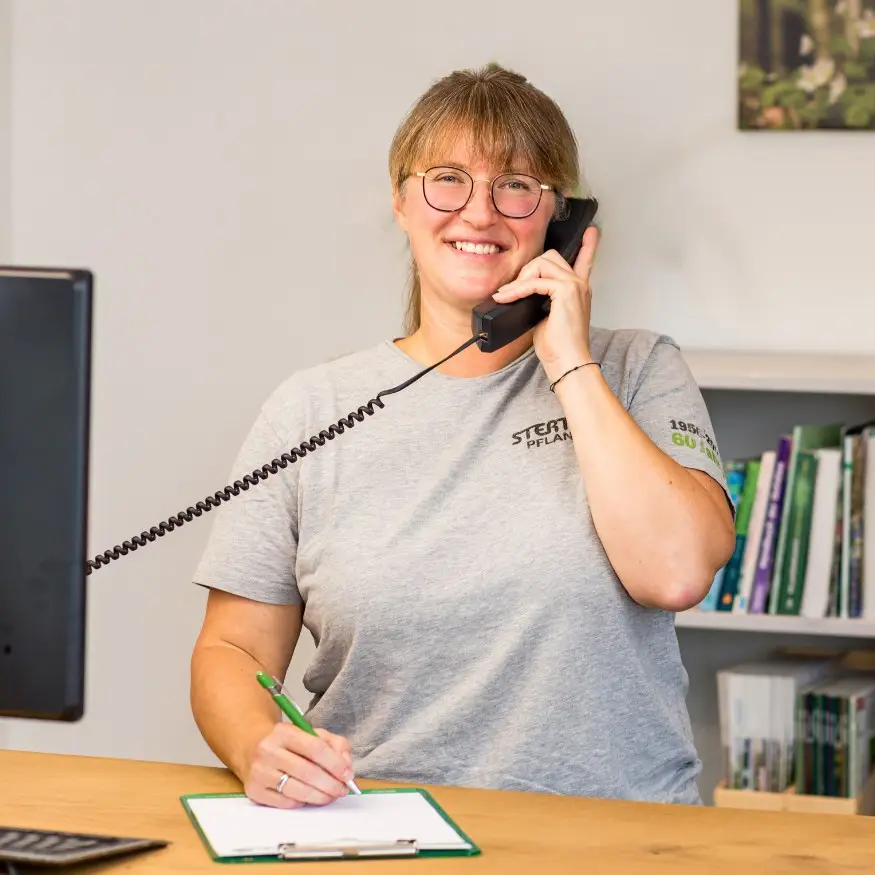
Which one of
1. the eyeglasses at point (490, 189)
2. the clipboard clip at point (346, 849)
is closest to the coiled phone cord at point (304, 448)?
the eyeglasses at point (490, 189)

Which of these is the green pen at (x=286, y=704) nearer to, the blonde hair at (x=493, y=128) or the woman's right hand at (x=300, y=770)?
the woman's right hand at (x=300, y=770)

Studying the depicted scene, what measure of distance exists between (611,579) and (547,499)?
0.40 ft

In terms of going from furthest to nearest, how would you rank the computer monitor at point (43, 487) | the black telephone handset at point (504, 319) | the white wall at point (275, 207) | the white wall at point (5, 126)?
the white wall at point (5, 126), the white wall at point (275, 207), the black telephone handset at point (504, 319), the computer monitor at point (43, 487)

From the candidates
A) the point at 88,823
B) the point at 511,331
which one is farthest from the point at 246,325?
the point at 88,823

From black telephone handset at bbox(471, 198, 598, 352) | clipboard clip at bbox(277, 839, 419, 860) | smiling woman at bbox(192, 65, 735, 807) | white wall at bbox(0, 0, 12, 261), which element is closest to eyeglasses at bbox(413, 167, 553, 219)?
smiling woman at bbox(192, 65, 735, 807)

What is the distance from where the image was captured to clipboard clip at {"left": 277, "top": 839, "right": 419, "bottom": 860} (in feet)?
3.45

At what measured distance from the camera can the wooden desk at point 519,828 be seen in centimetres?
103

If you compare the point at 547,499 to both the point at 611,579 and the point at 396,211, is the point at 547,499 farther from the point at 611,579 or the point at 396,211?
the point at 396,211

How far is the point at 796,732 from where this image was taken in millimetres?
2232

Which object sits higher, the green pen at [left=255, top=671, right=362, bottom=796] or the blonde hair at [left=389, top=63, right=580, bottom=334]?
the blonde hair at [left=389, top=63, right=580, bottom=334]

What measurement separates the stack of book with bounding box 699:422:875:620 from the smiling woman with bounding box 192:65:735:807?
2.08 ft

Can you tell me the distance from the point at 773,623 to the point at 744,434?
1.40 feet

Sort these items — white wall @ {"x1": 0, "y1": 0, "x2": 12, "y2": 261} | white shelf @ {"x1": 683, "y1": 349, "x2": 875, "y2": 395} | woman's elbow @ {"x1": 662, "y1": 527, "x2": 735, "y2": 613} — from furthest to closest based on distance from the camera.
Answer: white wall @ {"x1": 0, "y1": 0, "x2": 12, "y2": 261}
white shelf @ {"x1": 683, "y1": 349, "x2": 875, "y2": 395}
woman's elbow @ {"x1": 662, "y1": 527, "x2": 735, "y2": 613}

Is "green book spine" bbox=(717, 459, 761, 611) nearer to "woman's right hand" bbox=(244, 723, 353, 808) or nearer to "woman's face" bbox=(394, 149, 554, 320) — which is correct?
"woman's face" bbox=(394, 149, 554, 320)
